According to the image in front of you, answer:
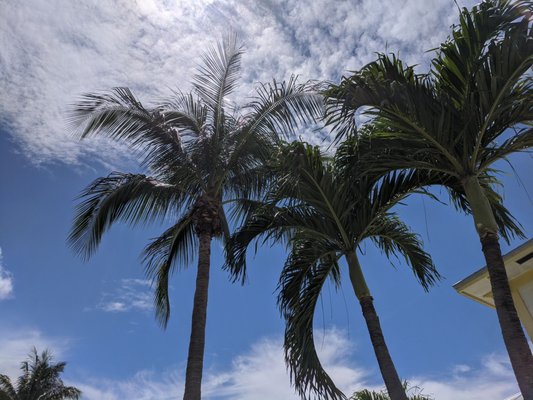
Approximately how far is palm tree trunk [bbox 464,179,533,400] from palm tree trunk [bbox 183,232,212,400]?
4868 mm

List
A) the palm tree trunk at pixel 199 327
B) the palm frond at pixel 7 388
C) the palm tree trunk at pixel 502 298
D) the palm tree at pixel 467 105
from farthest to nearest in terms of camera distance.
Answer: the palm frond at pixel 7 388
the palm tree trunk at pixel 199 327
the palm tree at pixel 467 105
the palm tree trunk at pixel 502 298

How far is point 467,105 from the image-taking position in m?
5.01

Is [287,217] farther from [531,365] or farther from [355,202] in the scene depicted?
[531,365]

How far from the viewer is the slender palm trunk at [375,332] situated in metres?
6.09

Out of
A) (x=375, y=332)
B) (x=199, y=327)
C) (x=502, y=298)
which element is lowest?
(x=502, y=298)

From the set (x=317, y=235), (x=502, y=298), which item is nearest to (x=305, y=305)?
(x=317, y=235)

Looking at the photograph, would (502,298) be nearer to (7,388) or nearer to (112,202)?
(112,202)

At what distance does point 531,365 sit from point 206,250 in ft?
20.0

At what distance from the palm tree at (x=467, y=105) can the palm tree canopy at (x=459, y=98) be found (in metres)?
0.01

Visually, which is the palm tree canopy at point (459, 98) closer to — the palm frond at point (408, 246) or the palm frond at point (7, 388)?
the palm frond at point (408, 246)

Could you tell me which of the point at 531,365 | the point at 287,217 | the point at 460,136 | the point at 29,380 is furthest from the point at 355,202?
the point at 29,380

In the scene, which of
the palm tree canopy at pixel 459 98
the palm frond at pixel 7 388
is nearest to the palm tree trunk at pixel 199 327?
the palm tree canopy at pixel 459 98

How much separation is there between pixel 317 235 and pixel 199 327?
2721 millimetres

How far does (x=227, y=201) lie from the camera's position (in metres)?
10.3
